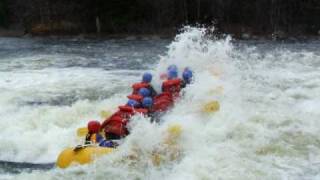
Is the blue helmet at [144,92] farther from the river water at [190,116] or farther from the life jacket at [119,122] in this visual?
the life jacket at [119,122]

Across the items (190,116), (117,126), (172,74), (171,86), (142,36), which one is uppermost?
(172,74)

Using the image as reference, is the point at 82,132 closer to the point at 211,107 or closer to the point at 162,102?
the point at 162,102

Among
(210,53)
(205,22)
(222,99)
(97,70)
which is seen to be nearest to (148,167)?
(222,99)

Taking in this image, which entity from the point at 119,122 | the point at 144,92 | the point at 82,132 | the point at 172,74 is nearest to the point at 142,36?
the point at 172,74

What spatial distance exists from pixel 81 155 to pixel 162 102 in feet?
7.60

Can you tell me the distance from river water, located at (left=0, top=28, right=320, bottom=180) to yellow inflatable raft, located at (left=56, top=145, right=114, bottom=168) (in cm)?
11

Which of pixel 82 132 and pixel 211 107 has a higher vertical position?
pixel 211 107

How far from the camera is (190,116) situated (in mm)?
9727

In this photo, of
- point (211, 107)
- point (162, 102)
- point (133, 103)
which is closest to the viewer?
point (133, 103)

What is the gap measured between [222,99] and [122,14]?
19059 millimetres

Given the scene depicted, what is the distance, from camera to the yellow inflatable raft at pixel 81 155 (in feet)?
25.3

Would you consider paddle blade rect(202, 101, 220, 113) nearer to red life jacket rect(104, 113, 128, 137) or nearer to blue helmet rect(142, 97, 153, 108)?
blue helmet rect(142, 97, 153, 108)

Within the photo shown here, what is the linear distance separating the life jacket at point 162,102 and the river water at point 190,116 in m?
0.17

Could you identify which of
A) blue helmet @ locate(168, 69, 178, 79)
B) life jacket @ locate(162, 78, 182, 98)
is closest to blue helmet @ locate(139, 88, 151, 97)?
life jacket @ locate(162, 78, 182, 98)
